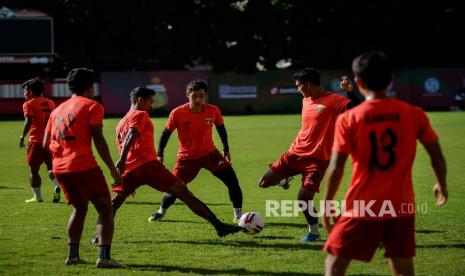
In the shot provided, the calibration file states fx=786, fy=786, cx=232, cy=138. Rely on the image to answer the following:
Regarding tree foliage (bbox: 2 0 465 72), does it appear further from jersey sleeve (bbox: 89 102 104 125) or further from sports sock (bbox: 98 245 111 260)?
jersey sleeve (bbox: 89 102 104 125)

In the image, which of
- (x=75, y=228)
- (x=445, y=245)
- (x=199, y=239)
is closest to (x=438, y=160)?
(x=445, y=245)

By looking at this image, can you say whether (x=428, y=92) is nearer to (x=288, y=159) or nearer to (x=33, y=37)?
(x=33, y=37)

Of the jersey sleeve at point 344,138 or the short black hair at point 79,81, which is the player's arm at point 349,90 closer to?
the short black hair at point 79,81

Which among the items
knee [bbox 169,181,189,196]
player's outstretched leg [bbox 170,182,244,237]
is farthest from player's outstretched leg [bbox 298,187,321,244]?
knee [bbox 169,181,189,196]

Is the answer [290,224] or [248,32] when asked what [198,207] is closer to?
[290,224]

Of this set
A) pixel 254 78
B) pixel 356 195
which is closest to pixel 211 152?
pixel 356 195

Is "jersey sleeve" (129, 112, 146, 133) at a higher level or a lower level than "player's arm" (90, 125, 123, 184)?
higher

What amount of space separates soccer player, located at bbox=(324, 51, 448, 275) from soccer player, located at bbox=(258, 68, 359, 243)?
387cm

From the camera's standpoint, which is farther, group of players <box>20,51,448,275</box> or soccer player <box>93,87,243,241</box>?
soccer player <box>93,87,243,241</box>

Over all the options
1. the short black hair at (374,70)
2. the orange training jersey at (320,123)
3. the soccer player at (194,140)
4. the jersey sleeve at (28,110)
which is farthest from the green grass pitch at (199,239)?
the short black hair at (374,70)

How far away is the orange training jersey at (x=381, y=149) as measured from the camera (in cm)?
544

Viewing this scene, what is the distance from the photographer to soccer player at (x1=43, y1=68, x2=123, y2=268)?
761cm

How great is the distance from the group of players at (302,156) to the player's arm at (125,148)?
1 cm

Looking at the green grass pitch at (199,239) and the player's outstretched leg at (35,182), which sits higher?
the player's outstretched leg at (35,182)
